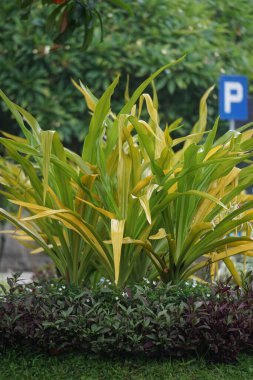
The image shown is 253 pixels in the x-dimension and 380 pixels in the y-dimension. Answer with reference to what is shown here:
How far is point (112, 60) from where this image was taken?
36.4 feet

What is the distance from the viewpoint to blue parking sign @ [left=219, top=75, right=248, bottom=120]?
9.19 metres

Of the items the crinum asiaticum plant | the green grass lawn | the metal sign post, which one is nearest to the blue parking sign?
the metal sign post

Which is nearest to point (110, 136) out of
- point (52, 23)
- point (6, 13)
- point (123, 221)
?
point (123, 221)

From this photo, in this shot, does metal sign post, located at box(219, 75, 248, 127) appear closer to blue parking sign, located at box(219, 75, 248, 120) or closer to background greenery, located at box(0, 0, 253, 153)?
blue parking sign, located at box(219, 75, 248, 120)

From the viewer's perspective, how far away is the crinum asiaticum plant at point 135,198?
486 cm

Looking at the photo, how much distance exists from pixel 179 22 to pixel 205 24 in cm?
41

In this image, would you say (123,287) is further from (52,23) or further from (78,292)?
(52,23)

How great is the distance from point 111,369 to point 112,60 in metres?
7.13

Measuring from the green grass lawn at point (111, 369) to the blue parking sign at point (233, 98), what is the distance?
493cm

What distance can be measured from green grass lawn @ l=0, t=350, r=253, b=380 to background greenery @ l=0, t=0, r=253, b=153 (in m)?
6.64

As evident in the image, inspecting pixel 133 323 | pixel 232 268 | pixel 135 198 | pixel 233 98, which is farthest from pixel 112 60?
pixel 133 323

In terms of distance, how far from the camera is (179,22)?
11.6 m

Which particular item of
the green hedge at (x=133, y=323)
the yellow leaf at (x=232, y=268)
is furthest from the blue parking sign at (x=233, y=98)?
the green hedge at (x=133, y=323)

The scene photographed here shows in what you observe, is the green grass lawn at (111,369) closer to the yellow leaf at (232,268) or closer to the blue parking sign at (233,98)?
the yellow leaf at (232,268)
